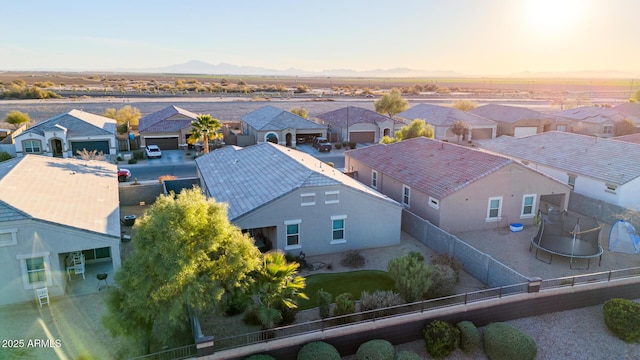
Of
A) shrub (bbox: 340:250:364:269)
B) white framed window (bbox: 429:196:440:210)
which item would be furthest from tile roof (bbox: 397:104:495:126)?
shrub (bbox: 340:250:364:269)

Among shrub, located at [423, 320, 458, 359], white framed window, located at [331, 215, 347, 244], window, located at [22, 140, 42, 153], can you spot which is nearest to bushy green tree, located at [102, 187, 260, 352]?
shrub, located at [423, 320, 458, 359]

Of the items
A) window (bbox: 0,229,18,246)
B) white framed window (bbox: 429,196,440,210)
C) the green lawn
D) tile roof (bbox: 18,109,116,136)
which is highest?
tile roof (bbox: 18,109,116,136)

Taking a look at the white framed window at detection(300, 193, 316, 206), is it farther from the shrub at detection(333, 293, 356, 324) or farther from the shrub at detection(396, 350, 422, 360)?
the shrub at detection(396, 350, 422, 360)

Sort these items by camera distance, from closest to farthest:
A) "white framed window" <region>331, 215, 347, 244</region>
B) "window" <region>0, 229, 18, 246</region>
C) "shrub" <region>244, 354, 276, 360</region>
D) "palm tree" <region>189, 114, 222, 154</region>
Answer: "shrub" <region>244, 354, 276, 360</region>
"window" <region>0, 229, 18, 246</region>
"white framed window" <region>331, 215, 347, 244</region>
"palm tree" <region>189, 114, 222, 154</region>

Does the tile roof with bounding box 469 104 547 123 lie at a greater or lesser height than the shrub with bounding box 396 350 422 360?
greater

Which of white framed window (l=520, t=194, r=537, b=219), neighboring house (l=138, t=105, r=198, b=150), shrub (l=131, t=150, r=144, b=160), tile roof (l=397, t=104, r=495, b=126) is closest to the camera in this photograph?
white framed window (l=520, t=194, r=537, b=219)

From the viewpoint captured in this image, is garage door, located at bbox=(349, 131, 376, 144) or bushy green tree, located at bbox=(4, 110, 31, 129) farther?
garage door, located at bbox=(349, 131, 376, 144)

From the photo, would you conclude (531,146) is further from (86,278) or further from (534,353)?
(86,278)

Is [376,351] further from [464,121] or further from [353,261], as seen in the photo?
[464,121]
